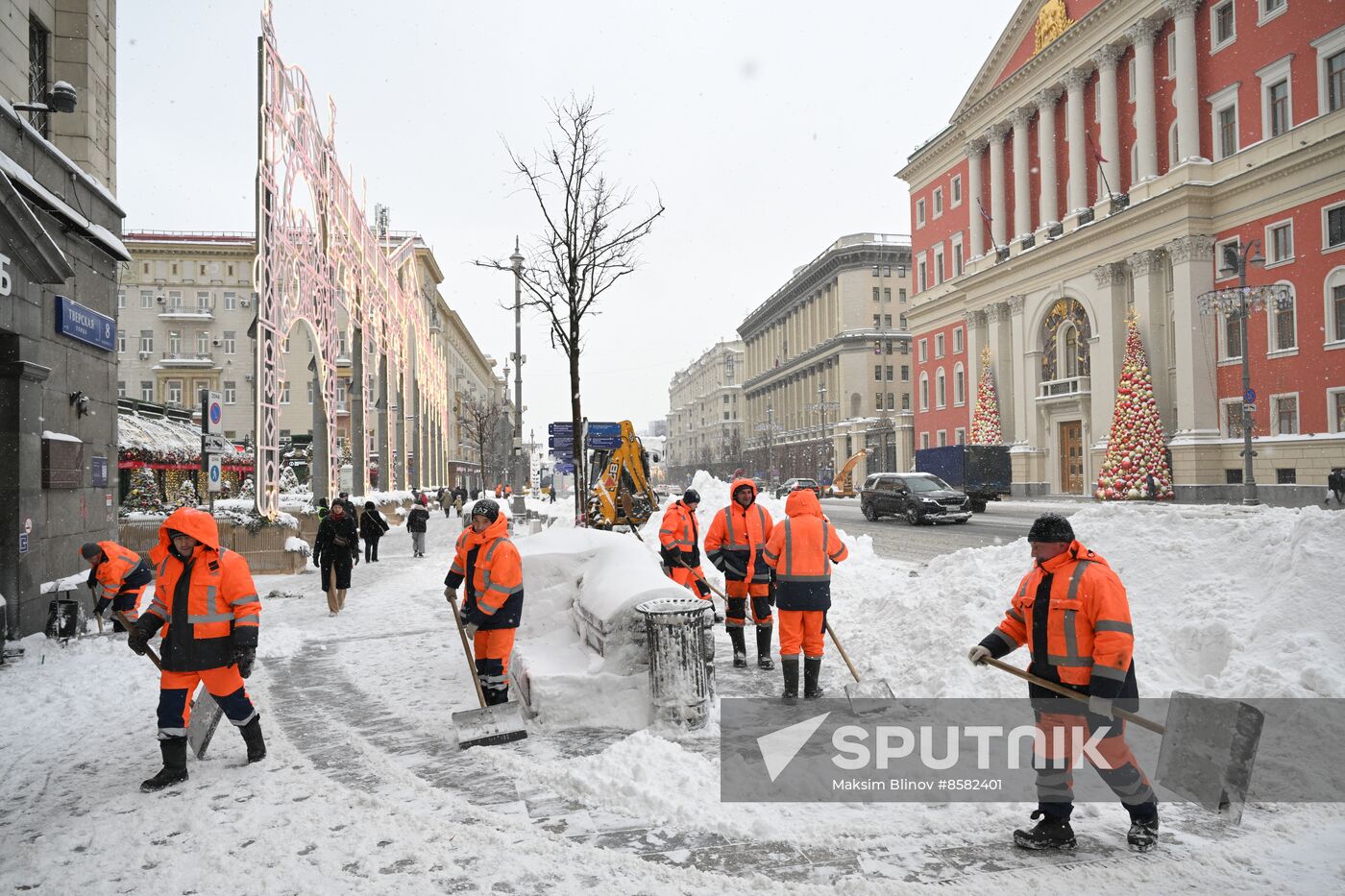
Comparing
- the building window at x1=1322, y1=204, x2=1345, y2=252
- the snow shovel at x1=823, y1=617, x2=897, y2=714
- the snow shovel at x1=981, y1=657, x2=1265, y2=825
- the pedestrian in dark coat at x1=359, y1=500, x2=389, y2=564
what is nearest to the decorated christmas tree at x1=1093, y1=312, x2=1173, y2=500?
the building window at x1=1322, y1=204, x2=1345, y2=252

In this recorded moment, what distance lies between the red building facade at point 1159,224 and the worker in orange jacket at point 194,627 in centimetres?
3088

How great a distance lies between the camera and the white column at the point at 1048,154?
4091 centimetres

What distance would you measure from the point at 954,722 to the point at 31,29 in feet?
46.7

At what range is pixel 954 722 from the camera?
5750 mm

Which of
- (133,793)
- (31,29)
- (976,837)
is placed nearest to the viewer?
(976,837)

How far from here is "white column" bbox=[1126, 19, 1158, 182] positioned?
113 feet

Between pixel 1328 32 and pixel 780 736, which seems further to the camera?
pixel 1328 32

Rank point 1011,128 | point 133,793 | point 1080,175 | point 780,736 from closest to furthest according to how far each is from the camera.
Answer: point 133,793, point 780,736, point 1080,175, point 1011,128

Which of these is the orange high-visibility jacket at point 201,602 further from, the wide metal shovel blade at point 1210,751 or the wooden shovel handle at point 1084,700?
the wide metal shovel blade at point 1210,751

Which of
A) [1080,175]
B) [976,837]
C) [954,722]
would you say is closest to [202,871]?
[976,837]

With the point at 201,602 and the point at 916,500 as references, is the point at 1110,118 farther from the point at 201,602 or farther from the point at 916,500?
the point at 201,602

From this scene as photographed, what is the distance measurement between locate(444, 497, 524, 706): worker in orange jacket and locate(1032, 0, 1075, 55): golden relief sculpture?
43698 millimetres

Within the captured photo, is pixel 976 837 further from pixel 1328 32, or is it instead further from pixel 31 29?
pixel 1328 32

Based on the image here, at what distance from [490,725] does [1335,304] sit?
31661 mm
